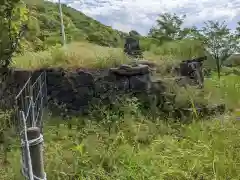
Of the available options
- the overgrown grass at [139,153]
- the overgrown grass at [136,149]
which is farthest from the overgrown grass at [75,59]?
the overgrown grass at [139,153]

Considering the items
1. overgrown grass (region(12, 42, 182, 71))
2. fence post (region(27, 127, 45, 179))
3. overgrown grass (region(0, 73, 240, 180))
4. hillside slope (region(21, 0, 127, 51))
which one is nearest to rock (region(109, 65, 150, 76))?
overgrown grass (region(12, 42, 182, 71))

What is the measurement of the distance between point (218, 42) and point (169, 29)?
234 cm

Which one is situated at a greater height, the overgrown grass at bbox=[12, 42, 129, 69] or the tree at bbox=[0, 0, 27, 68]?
the tree at bbox=[0, 0, 27, 68]

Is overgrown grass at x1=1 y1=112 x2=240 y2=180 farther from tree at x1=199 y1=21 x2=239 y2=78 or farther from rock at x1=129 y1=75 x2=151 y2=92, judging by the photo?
tree at x1=199 y1=21 x2=239 y2=78

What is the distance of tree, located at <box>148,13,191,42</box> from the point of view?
11195 mm

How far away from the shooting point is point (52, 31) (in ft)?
48.4

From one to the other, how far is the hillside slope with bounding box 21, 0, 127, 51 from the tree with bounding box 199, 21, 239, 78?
3079mm

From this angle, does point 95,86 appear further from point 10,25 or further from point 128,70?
point 10,25

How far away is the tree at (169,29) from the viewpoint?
11.2m

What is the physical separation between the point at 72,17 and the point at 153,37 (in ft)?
33.8

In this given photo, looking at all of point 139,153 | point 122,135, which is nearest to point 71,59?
point 122,135

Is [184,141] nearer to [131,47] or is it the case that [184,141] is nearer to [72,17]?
[131,47]

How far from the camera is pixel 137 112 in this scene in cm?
531

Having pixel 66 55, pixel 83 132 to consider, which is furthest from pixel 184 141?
pixel 66 55
